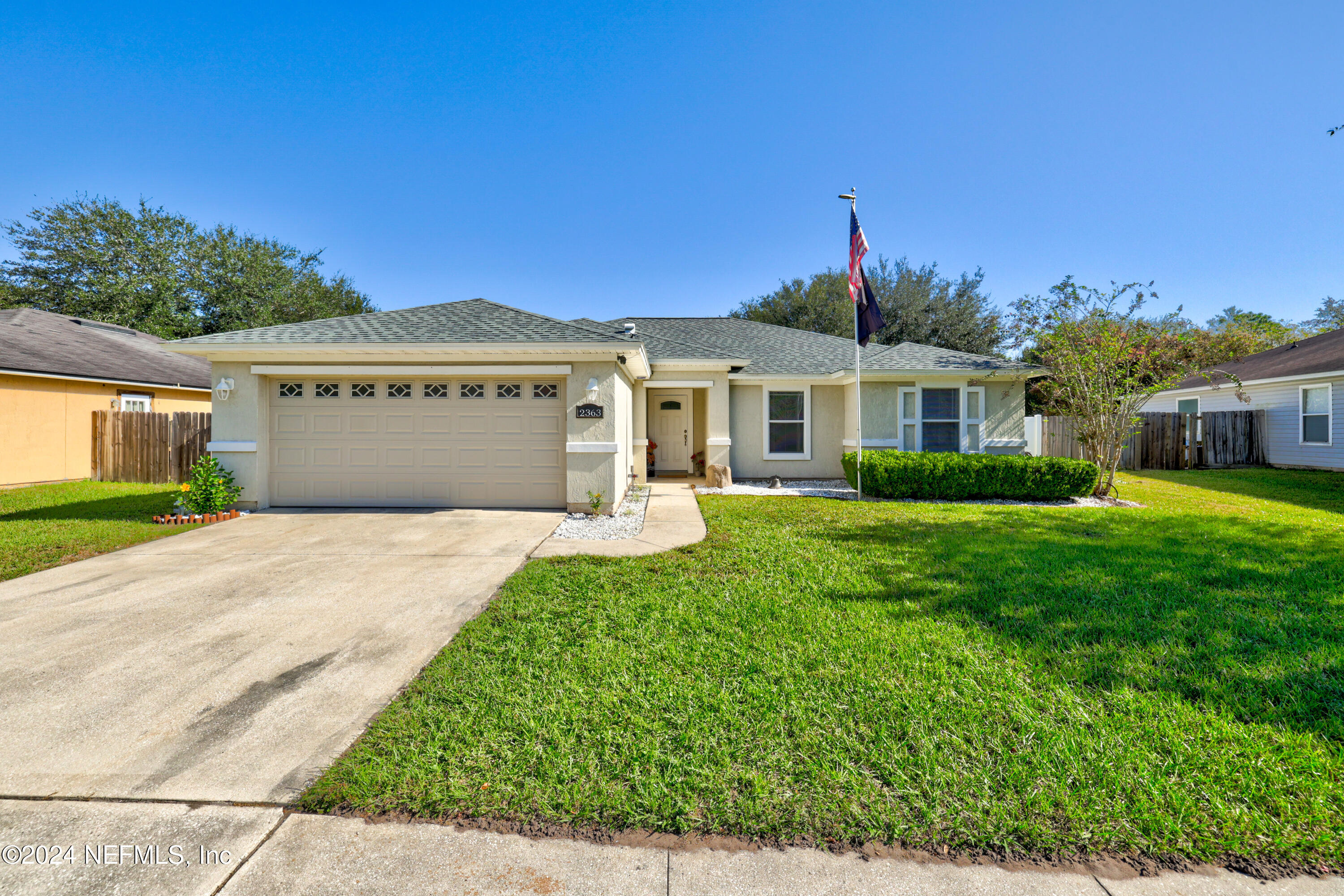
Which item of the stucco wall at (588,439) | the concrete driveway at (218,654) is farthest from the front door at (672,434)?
the concrete driveway at (218,654)

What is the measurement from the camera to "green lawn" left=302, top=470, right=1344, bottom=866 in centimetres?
214

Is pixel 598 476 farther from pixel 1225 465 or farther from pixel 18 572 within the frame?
pixel 1225 465

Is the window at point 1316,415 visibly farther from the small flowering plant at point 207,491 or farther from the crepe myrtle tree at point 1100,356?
the small flowering plant at point 207,491

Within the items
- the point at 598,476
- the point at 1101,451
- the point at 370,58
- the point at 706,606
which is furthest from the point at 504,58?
the point at 1101,451

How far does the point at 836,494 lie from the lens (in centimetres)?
1123

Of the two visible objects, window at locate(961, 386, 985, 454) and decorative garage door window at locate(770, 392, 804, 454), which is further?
decorative garage door window at locate(770, 392, 804, 454)

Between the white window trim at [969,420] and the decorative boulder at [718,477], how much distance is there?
5.65 meters

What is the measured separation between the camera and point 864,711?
9.36 feet

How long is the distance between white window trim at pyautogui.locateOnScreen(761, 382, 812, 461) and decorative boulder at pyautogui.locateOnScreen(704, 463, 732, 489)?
5.45 ft

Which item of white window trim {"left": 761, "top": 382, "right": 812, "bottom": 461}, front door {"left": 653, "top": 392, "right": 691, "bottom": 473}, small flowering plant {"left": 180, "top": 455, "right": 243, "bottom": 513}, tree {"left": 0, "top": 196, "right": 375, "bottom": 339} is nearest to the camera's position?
Result: small flowering plant {"left": 180, "top": 455, "right": 243, "bottom": 513}

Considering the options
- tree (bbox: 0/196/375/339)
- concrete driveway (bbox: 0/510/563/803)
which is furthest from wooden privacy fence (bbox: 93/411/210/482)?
tree (bbox: 0/196/375/339)

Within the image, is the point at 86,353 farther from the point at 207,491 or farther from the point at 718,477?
the point at 718,477

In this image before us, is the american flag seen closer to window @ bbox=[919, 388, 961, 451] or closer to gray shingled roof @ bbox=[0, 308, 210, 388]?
window @ bbox=[919, 388, 961, 451]

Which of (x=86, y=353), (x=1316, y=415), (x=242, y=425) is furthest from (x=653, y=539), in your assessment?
(x=1316, y=415)
